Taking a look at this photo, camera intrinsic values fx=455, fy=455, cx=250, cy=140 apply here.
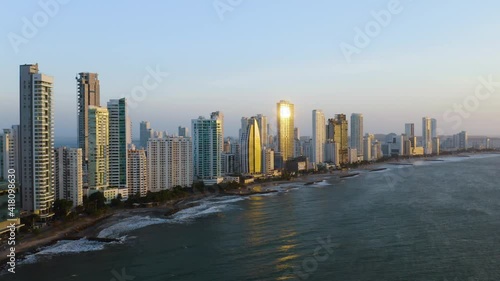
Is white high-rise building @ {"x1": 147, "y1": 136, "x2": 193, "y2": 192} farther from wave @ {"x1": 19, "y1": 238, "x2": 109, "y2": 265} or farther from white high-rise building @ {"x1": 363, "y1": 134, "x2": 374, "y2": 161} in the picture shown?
white high-rise building @ {"x1": 363, "y1": 134, "x2": 374, "y2": 161}

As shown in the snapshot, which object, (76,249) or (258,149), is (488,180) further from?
(76,249)

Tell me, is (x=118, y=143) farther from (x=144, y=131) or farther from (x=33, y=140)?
(x=144, y=131)

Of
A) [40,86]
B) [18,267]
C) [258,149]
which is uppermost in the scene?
[40,86]

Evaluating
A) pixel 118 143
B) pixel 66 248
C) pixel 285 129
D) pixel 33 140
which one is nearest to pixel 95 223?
pixel 33 140

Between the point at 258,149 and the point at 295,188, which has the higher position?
the point at 258,149

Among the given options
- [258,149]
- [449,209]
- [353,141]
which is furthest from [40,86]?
[353,141]

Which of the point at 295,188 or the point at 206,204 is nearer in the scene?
the point at 206,204

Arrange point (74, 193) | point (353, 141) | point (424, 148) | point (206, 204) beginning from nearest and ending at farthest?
point (74, 193), point (206, 204), point (353, 141), point (424, 148)

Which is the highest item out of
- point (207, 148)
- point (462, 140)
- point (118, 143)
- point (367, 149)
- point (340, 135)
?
point (340, 135)
